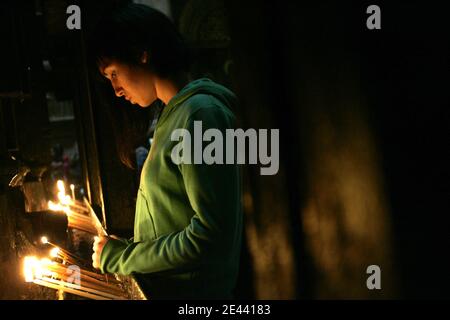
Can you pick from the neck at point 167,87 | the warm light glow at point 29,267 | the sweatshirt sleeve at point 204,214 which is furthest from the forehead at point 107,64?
the warm light glow at point 29,267

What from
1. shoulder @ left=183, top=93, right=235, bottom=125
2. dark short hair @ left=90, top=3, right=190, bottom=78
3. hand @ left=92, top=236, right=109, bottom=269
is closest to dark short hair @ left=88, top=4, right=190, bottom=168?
dark short hair @ left=90, top=3, right=190, bottom=78

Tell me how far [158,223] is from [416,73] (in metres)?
1.50

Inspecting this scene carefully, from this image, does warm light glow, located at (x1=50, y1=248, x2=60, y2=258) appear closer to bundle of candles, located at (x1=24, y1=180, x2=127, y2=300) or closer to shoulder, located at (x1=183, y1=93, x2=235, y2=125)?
bundle of candles, located at (x1=24, y1=180, x2=127, y2=300)

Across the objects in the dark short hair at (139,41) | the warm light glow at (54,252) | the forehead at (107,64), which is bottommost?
the warm light glow at (54,252)

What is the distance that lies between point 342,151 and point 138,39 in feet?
4.08

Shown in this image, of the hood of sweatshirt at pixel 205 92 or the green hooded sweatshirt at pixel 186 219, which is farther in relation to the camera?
the hood of sweatshirt at pixel 205 92

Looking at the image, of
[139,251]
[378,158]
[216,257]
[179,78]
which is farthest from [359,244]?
[179,78]

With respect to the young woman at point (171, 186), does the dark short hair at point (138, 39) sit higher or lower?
higher

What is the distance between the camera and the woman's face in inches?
106

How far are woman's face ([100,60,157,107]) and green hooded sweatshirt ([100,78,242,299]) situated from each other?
6.6 inches

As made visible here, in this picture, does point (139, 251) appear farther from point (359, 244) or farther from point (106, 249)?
point (359, 244)

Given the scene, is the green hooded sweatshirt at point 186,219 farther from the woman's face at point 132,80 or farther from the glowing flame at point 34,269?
the glowing flame at point 34,269

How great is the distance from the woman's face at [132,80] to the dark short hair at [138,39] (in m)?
0.03

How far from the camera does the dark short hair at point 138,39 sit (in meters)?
2.61
